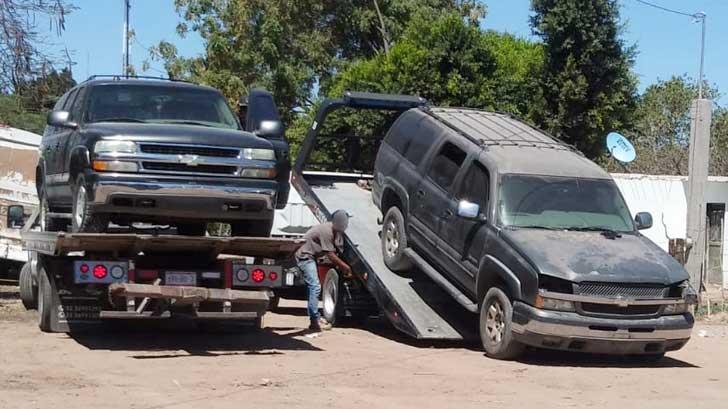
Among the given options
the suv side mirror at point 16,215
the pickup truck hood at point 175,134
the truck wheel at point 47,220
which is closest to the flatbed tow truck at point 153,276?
the truck wheel at point 47,220

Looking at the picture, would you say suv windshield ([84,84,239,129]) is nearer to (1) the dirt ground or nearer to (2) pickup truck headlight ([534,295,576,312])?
(1) the dirt ground

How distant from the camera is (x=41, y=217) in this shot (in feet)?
42.8

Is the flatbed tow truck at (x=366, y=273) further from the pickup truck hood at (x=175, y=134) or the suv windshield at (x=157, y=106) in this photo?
the pickup truck hood at (x=175, y=134)

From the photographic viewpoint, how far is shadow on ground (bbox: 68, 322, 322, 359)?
39.2 ft

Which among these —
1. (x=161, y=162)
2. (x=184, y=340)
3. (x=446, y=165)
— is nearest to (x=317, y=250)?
(x=446, y=165)

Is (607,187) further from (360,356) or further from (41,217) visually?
(41,217)

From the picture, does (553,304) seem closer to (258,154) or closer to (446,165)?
(446,165)

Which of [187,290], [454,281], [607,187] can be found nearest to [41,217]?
[187,290]

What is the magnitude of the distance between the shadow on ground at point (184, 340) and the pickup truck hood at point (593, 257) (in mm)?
2761

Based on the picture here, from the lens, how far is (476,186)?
12.9m

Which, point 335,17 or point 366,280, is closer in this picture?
point 366,280

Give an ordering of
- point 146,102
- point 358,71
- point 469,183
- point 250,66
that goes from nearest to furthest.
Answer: point 146,102
point 469,183
point 358,71
point 250,66

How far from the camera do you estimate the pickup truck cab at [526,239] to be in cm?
1147

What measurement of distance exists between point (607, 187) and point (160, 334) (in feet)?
18.6
